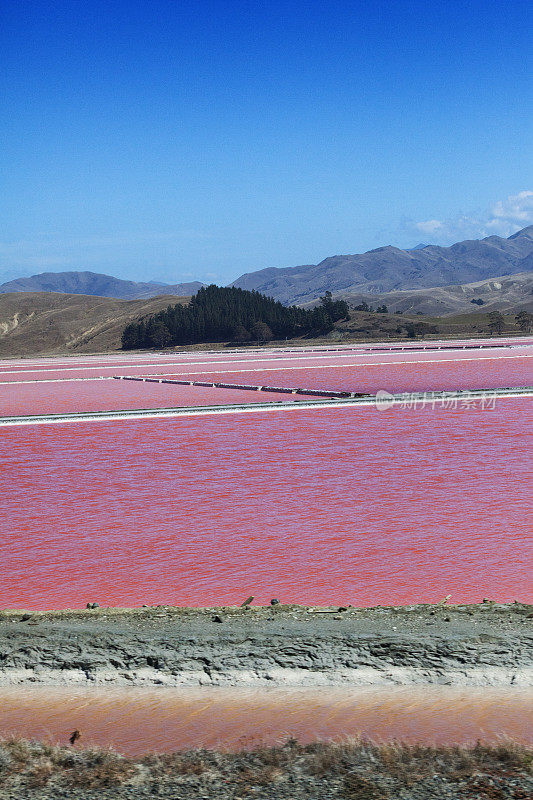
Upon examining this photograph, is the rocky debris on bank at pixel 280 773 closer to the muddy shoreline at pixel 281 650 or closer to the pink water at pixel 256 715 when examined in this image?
the pink water at pixel 256 715

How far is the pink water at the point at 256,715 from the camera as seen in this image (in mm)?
3631

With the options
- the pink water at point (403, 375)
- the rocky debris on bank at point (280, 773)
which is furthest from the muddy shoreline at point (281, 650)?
the pink water at point (403, 375)

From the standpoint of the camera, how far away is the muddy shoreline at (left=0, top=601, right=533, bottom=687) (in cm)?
426

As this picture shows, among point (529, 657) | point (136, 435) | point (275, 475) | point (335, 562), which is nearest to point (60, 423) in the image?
point (136, 435)

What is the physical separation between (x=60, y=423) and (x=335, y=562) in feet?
33.2

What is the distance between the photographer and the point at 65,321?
12319cm

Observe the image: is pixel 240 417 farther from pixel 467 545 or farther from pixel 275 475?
pixel 467 545

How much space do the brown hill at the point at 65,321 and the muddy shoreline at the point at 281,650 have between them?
89982mm

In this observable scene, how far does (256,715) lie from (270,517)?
3713mm

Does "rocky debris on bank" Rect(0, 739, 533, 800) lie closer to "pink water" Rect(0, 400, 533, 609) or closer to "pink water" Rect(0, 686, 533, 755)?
"pink water" Rect(0, 686, 533, 755)

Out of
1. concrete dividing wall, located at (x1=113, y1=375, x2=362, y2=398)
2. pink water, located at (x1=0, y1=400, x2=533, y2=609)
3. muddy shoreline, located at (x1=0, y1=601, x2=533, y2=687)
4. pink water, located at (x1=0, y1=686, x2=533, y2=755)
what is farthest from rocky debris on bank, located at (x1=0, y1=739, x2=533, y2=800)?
concrete dividing wall, located at (x1=113, y1=375, x2=362, y2=398)

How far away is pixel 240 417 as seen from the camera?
51.2ft

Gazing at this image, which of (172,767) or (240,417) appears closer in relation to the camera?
(172,767)

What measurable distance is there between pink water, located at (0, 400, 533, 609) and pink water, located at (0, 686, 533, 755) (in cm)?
118
